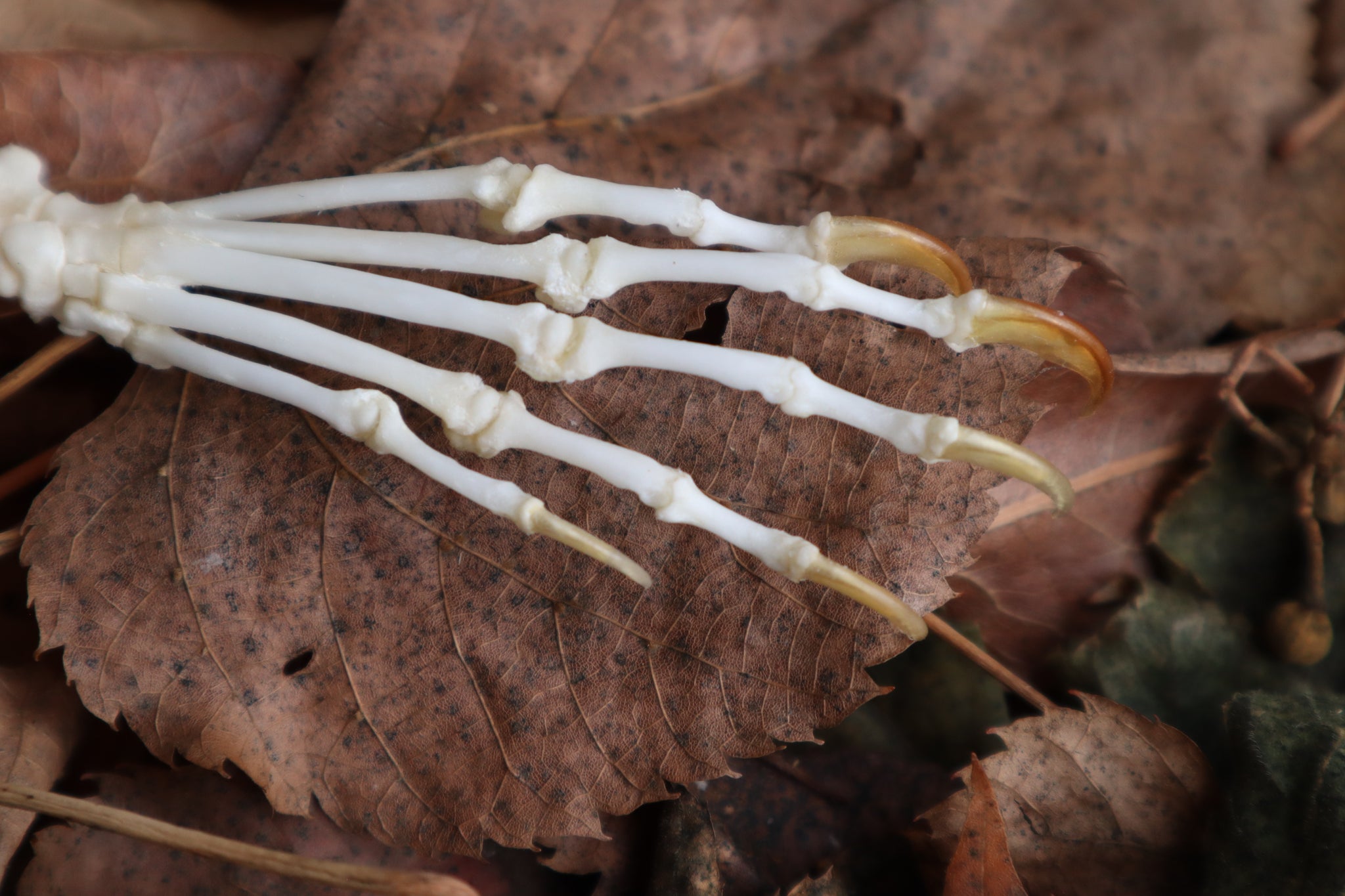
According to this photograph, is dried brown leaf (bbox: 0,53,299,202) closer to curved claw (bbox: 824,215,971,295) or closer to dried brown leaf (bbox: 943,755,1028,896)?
curved claw (bbox: 824,215,971,295)

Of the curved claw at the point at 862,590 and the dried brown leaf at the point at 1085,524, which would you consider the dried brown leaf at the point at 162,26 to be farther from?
the dried brown leaf at the point at 1085,524

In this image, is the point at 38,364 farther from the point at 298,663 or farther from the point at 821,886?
the point at 821,886

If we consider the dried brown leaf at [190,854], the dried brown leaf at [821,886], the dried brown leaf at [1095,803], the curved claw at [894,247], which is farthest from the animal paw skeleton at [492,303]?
the dried brown leaf at [190,854]

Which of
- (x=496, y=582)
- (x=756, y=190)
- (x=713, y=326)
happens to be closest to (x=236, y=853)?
(x=496, y=582)

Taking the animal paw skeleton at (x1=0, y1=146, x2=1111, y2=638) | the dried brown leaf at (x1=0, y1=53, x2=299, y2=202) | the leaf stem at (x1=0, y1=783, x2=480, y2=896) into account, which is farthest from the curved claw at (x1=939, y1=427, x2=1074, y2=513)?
the dried brown leaf at (x1=0, y1=53, x2=299, y2=202)

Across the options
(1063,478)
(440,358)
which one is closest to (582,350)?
(440,358)
